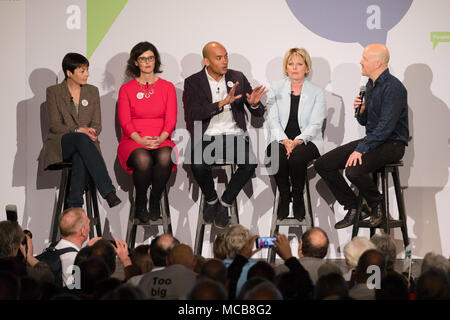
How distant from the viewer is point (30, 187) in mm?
5641

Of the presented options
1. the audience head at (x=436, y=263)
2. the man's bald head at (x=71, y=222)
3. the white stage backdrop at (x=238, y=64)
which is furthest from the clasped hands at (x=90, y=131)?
the audience head at (x=436, y=263)

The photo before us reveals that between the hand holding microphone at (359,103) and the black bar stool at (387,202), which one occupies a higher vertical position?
the hand holding microphone at (359,103)

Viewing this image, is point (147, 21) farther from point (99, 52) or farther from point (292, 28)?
point (292, 28)

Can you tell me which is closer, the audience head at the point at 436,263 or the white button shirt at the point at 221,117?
the audience head at the point at 436,263

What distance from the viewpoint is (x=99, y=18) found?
560cm

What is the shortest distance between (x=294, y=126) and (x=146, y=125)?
1237 mm

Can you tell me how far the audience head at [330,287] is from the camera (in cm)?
265

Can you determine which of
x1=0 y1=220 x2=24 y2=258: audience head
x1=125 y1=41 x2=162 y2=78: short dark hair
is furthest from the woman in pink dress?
x1=0 y1=220 x2=24 y2=258: audience head

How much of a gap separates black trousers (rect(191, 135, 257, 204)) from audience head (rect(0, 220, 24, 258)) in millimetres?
1891

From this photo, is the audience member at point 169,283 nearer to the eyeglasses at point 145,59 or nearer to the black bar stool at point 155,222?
the black bar stool at point 155,222

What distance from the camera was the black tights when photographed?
5.05 metres

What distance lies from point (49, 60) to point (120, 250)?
2.61 meters

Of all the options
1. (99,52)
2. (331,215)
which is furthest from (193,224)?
(99,52)

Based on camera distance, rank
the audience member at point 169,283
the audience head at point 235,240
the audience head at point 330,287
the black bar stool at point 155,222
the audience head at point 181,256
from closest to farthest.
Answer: the audience head at point 330,287
the audience member at point 169,283
the audience head at point 181,256
the audience head at point 235,240
the black bar stool at point 155,222
